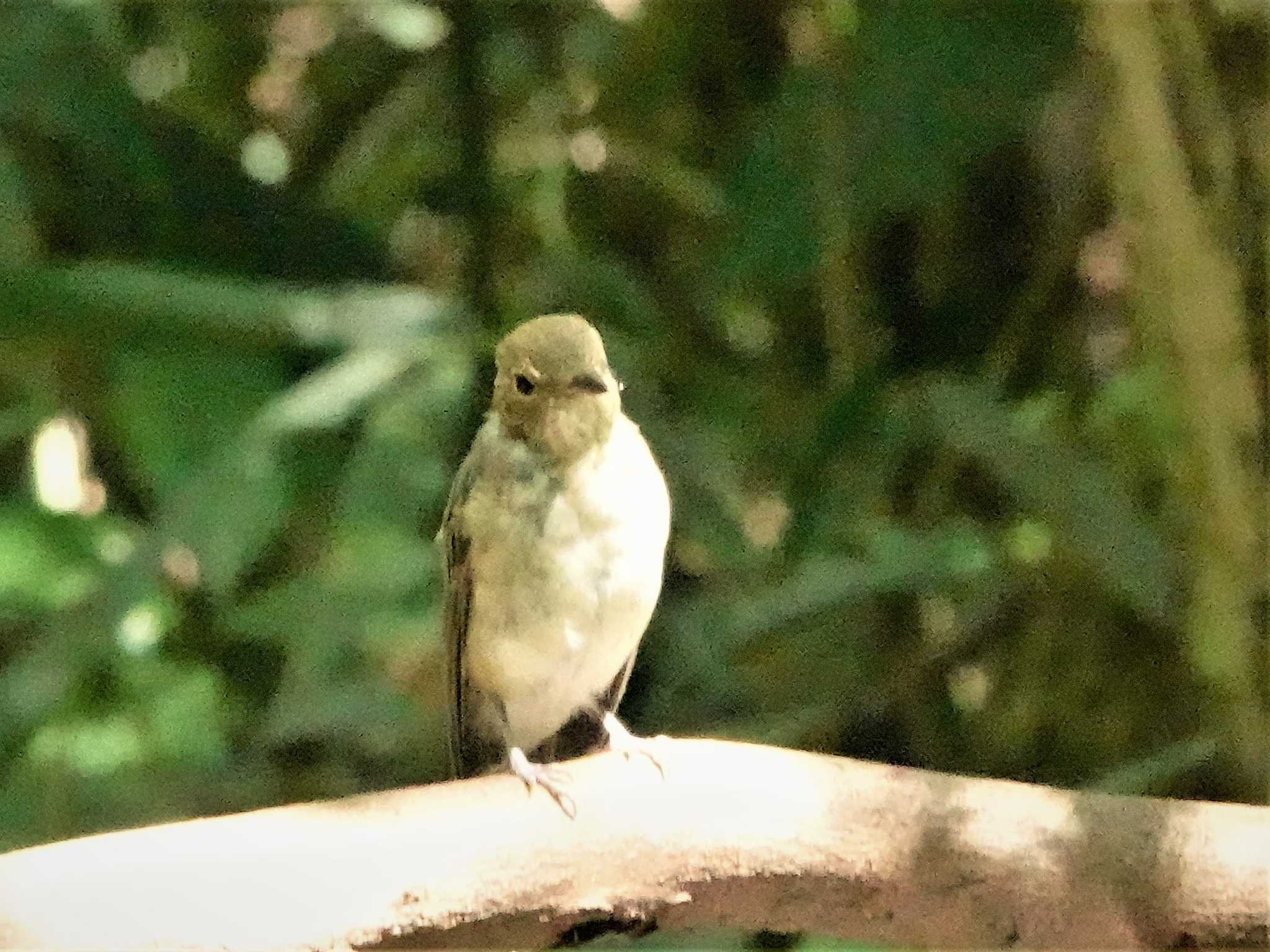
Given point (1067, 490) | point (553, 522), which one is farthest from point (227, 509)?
point (1067, 490)

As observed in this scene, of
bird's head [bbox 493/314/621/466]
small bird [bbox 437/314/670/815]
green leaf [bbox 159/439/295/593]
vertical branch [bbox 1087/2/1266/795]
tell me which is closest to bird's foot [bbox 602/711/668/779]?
small bird [bbox 437/314/670/815]

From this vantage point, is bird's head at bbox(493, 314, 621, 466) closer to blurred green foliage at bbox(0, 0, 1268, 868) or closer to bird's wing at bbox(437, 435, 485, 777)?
bird's wing at bbox(437, 435, 485, 777)

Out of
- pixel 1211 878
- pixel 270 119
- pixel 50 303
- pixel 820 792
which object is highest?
pixel 270 119

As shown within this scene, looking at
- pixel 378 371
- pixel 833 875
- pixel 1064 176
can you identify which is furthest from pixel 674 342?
pixel 833 875

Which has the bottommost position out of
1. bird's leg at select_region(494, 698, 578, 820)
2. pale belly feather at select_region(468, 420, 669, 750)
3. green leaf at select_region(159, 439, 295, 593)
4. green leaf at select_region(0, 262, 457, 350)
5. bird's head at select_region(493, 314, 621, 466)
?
bird's leg at select_region(494, 698, 578, 820)

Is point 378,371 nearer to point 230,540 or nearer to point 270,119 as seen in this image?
point 230,540

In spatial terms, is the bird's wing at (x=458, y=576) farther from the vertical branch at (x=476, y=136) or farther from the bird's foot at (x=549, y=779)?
the vertical branch at (x=476, y=136)

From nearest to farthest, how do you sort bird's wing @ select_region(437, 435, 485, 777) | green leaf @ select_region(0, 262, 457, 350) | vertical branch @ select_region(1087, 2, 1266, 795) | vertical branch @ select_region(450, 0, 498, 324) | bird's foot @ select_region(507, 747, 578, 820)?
bird's foot @ select_region(507, 747, 578, 820) < bird's wing @ select_region(437, 435, 485, 777) < green leaf @ select_region(0, 262, 457, 350) < vertical branch @ select_region(1087, 2, 1266, 795) < vertical branch @ select_region(450, 0, 498, 324)
